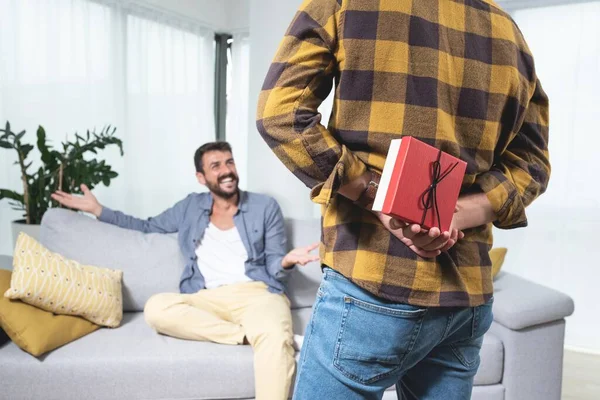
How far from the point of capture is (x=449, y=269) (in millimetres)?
803

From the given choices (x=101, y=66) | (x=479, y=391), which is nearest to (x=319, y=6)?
(x=479, y=391)

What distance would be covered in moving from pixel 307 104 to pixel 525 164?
38 centimetres

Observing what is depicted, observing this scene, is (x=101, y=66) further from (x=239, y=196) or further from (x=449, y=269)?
(x=449, y=269)

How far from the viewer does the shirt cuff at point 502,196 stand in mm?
845

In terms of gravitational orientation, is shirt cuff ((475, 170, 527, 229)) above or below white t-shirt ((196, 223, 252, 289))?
above

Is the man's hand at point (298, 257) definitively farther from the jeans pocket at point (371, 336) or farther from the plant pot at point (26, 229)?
the jeans pocket at point (371, 336)

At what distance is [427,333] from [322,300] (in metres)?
0.15

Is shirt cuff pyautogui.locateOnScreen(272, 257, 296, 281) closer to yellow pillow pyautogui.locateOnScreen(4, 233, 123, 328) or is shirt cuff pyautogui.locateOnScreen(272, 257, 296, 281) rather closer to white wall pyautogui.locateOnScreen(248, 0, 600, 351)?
yellow pillow pyautogui.locateOnScreen(4, 233, 123, 328)

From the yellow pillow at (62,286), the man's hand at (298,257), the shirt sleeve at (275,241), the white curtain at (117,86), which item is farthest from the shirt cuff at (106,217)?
the white curtain at (117,86)

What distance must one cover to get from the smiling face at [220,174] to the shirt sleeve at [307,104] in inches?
74.4

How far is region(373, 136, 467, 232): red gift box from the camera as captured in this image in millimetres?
693

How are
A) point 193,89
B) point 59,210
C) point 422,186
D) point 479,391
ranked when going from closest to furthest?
point 422,186
point 479,391
point 59,210
point 193,89

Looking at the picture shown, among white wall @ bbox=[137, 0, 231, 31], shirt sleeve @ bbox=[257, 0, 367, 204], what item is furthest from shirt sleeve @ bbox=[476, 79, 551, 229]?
white wall @ bbox=[137, 0, 231, 31]

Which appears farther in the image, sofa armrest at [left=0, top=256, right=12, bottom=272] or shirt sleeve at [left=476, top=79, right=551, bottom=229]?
sofa armrest at [left=0, top=256, right=12, bottom=272]
